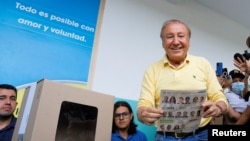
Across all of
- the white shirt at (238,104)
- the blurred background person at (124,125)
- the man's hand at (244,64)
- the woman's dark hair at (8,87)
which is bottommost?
the blurred background person at (124,125)

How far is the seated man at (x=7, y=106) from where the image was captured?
1.34 meters

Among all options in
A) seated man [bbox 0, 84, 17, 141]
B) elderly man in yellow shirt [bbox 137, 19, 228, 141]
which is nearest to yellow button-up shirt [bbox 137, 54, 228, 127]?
elderly man in yellow shirt [bbox 137, 19, 228, 141]

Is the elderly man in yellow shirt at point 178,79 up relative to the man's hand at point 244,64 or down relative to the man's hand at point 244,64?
down

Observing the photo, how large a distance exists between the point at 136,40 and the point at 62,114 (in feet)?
3.75

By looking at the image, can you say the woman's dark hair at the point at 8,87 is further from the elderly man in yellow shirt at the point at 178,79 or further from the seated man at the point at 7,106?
the elderly man in yellow shirt at the point at 178,79

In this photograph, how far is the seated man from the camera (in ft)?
4.38

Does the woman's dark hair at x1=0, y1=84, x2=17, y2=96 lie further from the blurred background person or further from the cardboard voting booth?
the blurred background person

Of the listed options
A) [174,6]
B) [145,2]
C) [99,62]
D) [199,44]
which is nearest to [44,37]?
[99,62]

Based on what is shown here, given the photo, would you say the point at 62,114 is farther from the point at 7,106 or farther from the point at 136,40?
the point at 136,40

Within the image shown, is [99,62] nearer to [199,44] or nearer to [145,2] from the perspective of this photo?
[145,2]

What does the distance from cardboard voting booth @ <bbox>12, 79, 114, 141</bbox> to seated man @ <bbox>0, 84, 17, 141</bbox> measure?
316 mm

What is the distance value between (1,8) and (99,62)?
71 centimetres

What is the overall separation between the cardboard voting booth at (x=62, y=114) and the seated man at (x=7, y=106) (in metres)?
0.32

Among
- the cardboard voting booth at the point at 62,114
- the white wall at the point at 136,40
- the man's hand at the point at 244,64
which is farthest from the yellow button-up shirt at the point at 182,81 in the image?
the white wall at the point at 136,40
